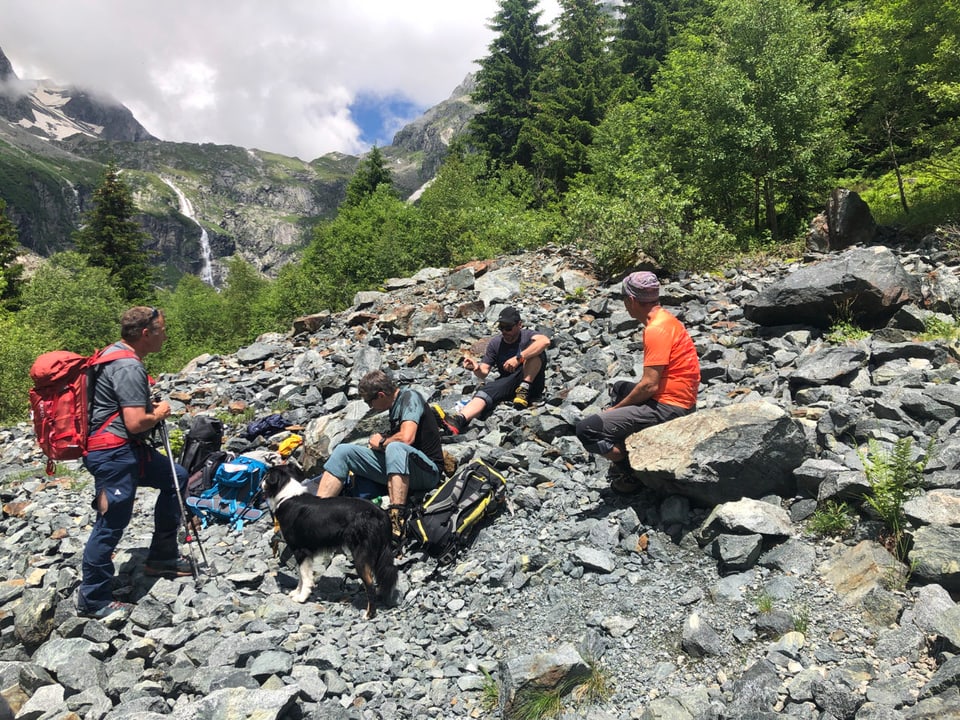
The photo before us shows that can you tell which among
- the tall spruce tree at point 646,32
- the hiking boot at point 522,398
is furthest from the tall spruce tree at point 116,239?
the hiking boot at point 522,398

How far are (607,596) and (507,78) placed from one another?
4112 centimetres

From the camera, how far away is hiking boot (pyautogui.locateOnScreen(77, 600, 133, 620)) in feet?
15.1

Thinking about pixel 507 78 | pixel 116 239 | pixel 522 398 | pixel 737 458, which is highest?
pixel 507 78

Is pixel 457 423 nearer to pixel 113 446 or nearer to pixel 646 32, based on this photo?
pixel 113 446

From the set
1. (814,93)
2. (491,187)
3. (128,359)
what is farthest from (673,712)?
(491,187)

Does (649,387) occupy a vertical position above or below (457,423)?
above

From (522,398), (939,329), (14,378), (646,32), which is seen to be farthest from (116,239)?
(939,329)

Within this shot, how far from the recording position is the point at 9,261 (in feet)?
129

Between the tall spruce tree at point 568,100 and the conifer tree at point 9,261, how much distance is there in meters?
35.1

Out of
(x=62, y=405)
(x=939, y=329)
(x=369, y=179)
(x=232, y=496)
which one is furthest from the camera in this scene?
(x=369, y=179)

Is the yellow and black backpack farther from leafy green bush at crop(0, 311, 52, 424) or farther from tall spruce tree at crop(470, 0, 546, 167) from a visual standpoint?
tall spruce tree at crop(470, 0, 546, 167)

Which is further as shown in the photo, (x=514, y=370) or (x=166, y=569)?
(x=514, y=370)

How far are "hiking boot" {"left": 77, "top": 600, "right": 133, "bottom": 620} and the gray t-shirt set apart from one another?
4.78 feet

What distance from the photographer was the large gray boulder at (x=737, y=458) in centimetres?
464
